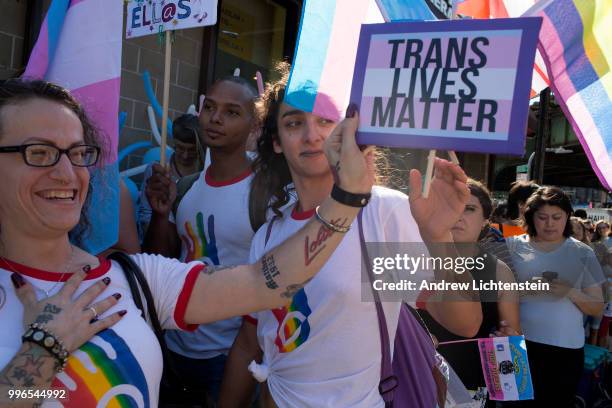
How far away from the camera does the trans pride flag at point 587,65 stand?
1.96 meters

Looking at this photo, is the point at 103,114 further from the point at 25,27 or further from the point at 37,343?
the point at 25,27

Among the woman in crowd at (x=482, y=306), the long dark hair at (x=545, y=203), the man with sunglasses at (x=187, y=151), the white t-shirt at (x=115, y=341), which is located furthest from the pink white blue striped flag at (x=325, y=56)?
the long dark hair at (x=545, y=203)

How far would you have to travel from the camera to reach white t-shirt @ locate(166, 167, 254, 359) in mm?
2373

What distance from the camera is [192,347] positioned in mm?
2396

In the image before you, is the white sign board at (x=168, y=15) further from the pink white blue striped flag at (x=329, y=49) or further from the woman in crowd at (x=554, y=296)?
the woman in crowd at (x=554, y=296)

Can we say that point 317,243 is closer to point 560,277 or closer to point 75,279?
point 75,279

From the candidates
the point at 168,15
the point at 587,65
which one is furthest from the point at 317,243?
the point at 168,15

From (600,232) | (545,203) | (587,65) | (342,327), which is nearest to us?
(342,327)

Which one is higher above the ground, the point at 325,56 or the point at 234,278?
the point at 325,56

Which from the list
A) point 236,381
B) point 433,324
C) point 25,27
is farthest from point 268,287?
point 25,27

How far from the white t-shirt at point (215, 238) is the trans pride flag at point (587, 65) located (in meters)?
1.32

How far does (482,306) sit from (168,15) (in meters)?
2.17

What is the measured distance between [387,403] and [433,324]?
1.24 metres

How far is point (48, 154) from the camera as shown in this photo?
1473mm
